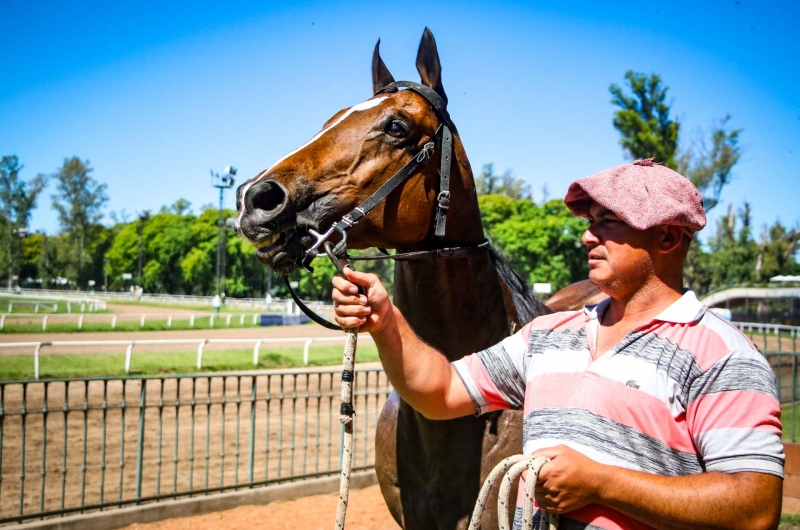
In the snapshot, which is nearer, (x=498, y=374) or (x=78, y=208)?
(x=498, y=374)

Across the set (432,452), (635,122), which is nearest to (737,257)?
(635,122)

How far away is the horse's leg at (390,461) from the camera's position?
2900 millimetres

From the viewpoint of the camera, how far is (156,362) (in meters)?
15.4

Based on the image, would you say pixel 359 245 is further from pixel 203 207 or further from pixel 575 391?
pixel 203 207

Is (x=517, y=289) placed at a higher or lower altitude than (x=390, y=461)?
higher

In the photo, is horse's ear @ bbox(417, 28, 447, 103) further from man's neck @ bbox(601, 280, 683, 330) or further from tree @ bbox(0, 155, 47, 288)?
tree @ bbox(0, 155, 47, 288)

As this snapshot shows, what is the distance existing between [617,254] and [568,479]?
64cm

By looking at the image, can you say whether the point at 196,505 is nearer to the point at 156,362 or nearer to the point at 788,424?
the point at 788,424

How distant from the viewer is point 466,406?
7.01 ft

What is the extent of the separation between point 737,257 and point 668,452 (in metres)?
46.9

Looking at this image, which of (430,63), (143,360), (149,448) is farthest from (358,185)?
(143,360)

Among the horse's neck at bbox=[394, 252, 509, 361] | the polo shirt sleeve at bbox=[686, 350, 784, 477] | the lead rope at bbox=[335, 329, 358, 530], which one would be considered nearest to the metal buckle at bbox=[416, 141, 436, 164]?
the horse's neck at bbox=[394, 252, 509, 361]

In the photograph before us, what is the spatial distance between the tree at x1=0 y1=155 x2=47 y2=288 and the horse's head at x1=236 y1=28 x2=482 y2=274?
151 feet

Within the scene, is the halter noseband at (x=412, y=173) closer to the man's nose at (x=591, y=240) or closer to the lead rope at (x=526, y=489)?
the man's nose at (x=591, y=240)
